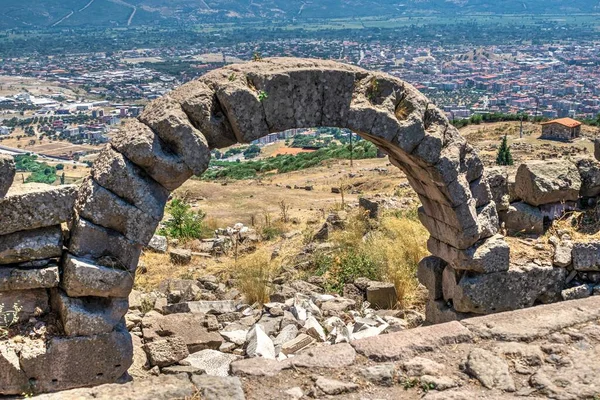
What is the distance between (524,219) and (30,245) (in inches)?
221

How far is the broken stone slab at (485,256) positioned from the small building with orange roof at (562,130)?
27066 millimetres

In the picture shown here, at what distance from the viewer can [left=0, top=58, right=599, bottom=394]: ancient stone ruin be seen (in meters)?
5.82

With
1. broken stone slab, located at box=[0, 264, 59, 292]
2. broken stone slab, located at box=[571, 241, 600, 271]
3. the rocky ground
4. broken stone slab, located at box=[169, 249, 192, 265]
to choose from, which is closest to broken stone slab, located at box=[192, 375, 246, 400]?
the rocky ground

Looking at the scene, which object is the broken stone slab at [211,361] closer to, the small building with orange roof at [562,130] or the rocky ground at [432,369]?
the rocky ground at [432,369]

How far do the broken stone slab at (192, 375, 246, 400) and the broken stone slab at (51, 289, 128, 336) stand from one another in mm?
1694

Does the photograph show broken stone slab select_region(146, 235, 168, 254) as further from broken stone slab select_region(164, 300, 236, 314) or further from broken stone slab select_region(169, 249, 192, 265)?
broken stone slab select_region(164, 300, 236, 314)

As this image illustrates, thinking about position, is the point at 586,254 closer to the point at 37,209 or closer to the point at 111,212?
the point at 111,212

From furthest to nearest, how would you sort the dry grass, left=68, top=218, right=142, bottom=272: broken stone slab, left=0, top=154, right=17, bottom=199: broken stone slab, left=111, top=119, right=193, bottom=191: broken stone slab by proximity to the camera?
the dry grass, left=111, top=119, right=193, bottom=191: broken stone slab, left=68, top=218, right=142, bottom=272: broken stone slab, left=0, top=154, right=17, bottom=199: broken stone slab

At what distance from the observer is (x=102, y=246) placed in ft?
19.7

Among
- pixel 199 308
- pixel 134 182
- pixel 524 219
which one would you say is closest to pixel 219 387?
pixel 134 182

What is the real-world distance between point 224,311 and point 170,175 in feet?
10.9

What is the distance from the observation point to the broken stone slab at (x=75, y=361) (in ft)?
18.8

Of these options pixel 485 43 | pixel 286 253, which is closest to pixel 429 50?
pixel 485 43

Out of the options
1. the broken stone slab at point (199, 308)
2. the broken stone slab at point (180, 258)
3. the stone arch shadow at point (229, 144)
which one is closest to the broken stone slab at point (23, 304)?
the stone arch shadow at point (229, 144)
